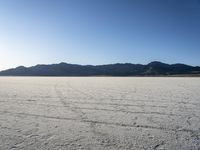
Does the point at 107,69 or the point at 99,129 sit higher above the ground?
the point at 107,69

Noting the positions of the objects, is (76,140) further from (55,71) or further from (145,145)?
(55,71)

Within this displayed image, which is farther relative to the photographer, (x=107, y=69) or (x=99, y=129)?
(x=107, y=69)

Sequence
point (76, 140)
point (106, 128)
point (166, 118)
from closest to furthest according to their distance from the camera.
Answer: point (76, 140) → point (106, 128) → point (166, 118)

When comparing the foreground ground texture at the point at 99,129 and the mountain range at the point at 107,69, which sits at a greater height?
the mountain range at the point at 107,69

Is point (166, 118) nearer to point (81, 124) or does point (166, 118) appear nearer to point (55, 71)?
point (81, 124)

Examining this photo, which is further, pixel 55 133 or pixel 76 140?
pixel 55 133

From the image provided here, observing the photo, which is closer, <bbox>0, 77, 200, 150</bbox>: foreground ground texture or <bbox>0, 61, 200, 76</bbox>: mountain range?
<bbox>0, 77, 200, 150</bbox>: foreground ground texture

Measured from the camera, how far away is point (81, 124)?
4.58m

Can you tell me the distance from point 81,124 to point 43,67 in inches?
4316

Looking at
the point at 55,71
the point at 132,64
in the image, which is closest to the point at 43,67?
the point at 55,71

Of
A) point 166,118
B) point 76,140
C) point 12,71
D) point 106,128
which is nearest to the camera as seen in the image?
point 76,140

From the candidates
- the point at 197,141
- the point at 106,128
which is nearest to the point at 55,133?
the point at 106,128

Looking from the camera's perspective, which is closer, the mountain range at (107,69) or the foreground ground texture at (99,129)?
the foreground ground texture at (99,129)

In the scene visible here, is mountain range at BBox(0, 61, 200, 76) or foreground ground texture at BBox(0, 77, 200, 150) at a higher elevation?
mountain range at BBox(0, 61, 200, 76)
